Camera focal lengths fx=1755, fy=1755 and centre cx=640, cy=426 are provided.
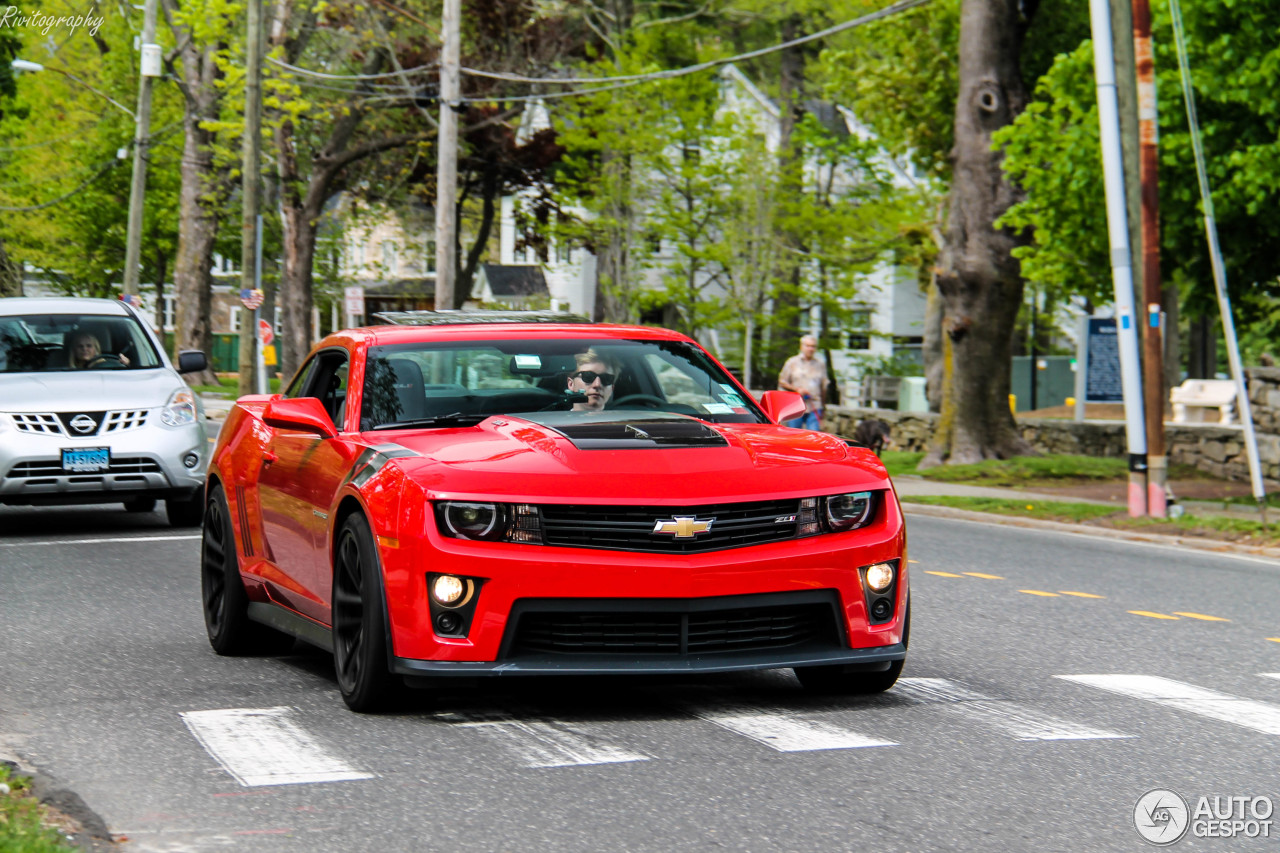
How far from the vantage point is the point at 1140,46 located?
57.1 feet

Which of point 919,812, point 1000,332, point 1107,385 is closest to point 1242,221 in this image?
point 1000,332

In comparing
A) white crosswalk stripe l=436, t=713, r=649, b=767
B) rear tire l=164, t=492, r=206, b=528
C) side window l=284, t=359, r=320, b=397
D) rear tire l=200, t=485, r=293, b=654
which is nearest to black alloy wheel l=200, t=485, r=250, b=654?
rear tire l=200, t=485, r=293, b=654

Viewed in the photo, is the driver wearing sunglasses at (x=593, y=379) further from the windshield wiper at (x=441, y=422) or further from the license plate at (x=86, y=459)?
the license plate at (x=86, y=459)

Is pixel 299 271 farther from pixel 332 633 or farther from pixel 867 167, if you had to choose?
pixel 332 633

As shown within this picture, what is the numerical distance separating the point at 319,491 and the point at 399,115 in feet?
129

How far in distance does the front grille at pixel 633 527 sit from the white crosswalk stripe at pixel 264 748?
1.08 meters

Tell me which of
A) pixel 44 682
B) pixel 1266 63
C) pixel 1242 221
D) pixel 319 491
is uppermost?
pixel 1266 63

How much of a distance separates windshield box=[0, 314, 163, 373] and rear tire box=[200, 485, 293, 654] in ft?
19.8

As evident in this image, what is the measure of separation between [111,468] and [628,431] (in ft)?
25.8

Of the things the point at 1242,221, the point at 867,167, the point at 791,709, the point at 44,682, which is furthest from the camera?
the point at 867,167

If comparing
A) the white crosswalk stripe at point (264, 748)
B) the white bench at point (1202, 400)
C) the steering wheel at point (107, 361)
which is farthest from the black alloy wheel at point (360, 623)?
the white bench at point (1202, 400)

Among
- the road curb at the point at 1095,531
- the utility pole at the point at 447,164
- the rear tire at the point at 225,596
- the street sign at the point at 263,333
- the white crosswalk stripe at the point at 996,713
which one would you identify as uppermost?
the utility pole at the point at 447,164

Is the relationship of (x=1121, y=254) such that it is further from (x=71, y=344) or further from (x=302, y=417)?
(x=302, y=417)

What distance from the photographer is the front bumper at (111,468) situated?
1312cm
